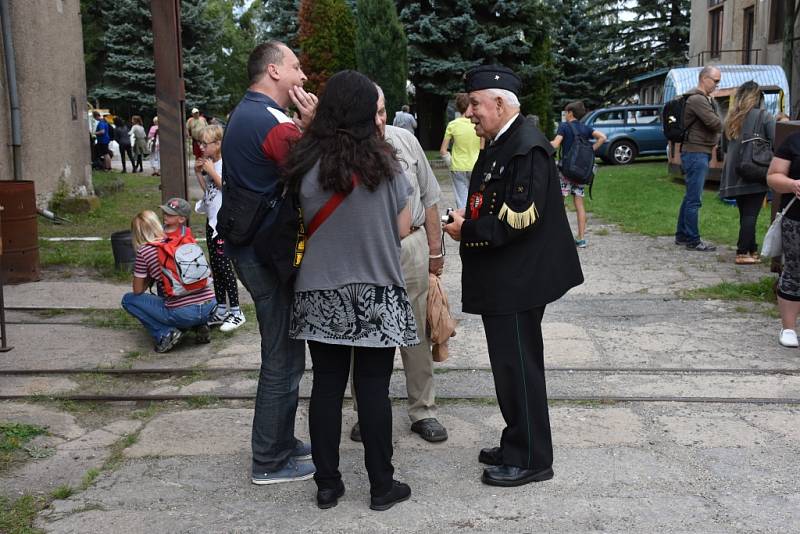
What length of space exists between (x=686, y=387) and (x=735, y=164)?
14.2 feet

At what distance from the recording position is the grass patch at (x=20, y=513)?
12.0ft

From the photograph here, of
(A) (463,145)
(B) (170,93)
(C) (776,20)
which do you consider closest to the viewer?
(B) (170,93)

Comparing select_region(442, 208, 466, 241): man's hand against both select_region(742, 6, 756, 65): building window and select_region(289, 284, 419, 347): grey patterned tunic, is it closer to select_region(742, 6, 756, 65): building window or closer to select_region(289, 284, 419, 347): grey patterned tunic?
select_region(289, 284, 419, 347): grey patterned tunic

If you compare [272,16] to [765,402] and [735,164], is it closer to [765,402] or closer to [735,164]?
[735,164]

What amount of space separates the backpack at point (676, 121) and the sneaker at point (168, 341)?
624 cm

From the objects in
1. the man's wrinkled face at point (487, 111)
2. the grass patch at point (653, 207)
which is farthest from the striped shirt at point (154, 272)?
the grass patch at point (653, 207)

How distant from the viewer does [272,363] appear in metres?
4.02

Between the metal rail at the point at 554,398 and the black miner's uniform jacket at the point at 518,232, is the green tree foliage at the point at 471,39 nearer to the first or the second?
the metal rail at the point at 554,398

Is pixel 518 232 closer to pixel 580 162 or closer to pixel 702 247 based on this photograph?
pixel 580 162

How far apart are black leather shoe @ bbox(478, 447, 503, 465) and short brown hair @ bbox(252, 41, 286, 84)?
6.81 feet

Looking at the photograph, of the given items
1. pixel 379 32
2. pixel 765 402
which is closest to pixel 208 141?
pixel 765 402

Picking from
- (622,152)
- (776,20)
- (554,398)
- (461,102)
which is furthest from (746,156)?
(776,20)

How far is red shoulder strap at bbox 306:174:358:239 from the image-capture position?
3557 mm

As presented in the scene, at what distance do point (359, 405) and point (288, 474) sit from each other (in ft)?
2.18
